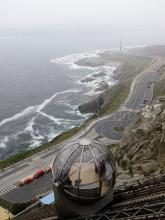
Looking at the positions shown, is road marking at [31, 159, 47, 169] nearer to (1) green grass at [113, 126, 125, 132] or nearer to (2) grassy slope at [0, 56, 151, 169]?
(2) grassy slope at [0, 56, 151, 169]

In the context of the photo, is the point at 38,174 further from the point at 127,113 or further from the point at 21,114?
the point at 21,114

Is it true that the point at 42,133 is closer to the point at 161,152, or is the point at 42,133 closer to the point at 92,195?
the point at 161,152

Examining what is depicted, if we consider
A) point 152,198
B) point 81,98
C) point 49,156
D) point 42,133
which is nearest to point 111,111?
point 42,133

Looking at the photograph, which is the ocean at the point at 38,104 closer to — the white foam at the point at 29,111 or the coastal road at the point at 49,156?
the white foam at the point at 29,111

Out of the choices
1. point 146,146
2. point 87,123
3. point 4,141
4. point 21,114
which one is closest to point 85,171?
point 146,146

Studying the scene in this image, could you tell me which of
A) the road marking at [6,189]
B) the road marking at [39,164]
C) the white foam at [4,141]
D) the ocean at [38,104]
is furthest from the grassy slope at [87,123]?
the white foam at [4,141]

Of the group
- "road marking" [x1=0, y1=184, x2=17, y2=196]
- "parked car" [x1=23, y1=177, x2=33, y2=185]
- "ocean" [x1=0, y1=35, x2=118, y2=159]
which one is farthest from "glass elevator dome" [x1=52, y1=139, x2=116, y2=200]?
"ocean" [x1=0, y1=35, x2=118, y2=159]
